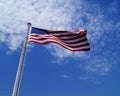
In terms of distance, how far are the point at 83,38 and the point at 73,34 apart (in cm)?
78

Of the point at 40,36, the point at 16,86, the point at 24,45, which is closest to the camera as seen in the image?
the point at 16,86

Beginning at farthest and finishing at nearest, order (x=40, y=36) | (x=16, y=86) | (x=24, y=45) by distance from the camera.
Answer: (x=40, y=36) → (x=24, y=45) → (x=16, y=86)

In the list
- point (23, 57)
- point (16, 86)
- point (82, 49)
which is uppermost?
point (82, 49)

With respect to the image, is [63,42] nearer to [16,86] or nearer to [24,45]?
[24,45]

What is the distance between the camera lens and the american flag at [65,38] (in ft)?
71.2

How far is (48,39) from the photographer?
21.8 meters

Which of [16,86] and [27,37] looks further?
[27,37]

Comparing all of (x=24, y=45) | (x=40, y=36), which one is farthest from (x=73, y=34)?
(x=24, y=45)

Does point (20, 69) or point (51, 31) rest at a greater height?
point (51, 31)

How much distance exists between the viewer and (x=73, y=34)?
22.8 metres

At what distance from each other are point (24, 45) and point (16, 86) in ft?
9.68

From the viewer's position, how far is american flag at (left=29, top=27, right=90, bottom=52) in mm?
21705

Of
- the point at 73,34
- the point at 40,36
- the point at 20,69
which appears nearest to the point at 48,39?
the point at 40,36

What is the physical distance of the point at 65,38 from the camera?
22625mm
